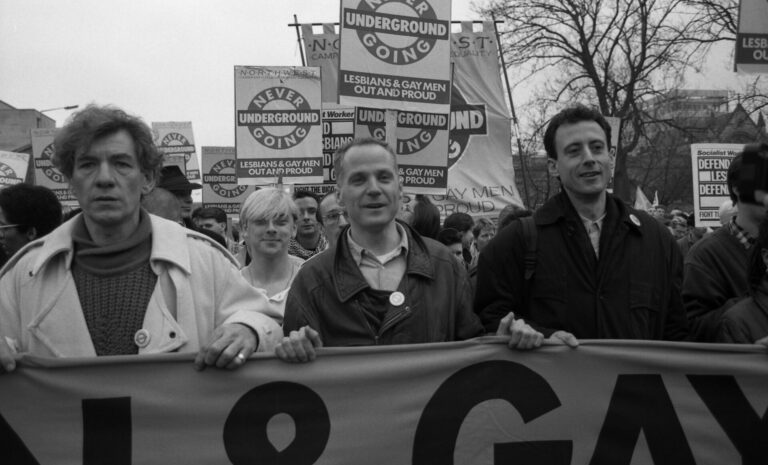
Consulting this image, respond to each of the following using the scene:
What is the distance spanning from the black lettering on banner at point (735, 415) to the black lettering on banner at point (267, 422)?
1379 millimetres

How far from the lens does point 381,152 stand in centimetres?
337

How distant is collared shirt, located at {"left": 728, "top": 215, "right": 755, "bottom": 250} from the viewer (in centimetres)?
376

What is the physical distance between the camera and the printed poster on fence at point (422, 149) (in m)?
8.88

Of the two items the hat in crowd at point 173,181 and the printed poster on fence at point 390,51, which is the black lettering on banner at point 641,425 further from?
the printed poster on fence at point 390,51

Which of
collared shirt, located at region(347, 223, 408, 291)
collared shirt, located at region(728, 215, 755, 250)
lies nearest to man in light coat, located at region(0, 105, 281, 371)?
collared shirt, located at region(347, 223, 408, 291)

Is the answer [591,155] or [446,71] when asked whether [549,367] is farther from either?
[446,71]

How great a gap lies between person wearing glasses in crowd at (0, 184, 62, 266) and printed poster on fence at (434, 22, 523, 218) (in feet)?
25.8

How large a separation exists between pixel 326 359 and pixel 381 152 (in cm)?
84

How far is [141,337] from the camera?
9.40ft

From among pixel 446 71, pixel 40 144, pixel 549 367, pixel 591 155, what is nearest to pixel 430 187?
pixel 446 71

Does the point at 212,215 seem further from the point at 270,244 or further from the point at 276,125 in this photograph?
the point at 270,244

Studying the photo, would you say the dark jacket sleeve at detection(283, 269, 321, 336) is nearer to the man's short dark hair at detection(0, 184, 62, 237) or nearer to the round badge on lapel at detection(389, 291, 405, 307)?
the round badge on lapel at detection(389, 291, 405, 307)

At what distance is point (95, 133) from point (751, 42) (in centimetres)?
541

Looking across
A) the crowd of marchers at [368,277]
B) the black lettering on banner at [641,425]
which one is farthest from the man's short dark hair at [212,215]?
the black lettering on banner at [641,425]
